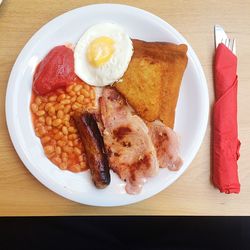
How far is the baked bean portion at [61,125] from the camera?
145 cm

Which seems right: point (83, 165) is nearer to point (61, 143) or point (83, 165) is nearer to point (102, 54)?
point (61, 143)

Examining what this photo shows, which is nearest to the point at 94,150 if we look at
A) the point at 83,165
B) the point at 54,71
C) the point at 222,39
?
the point at 83,165

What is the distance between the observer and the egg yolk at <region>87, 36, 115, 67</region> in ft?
4.78

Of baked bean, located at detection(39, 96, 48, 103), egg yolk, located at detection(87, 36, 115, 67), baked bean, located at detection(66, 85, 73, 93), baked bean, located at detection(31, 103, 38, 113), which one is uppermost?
egg yolk, located at detection(87, 36, 115, 67)

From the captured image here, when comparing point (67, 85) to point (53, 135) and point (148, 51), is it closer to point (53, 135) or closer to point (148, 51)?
point (53, 135)

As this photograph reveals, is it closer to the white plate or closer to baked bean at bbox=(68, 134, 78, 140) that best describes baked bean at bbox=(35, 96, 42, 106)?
the white plate

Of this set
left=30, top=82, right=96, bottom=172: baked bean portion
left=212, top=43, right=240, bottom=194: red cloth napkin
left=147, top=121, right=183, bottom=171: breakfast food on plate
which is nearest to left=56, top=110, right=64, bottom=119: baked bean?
left=30, top=82, right=96, bottom=172: baked bean portion

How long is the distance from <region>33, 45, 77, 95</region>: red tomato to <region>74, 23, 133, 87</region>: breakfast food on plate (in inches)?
1.1

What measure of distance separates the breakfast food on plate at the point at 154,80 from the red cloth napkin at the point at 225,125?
0.45 feet

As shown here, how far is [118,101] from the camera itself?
58.7 inches

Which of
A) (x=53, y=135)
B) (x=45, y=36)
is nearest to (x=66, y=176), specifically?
(x=53, y=135)

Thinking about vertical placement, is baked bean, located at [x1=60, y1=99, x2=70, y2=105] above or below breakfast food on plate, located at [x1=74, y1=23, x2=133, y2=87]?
below

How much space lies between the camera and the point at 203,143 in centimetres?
152
